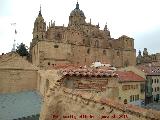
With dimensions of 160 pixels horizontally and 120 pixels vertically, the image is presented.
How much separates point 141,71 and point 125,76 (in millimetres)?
7396

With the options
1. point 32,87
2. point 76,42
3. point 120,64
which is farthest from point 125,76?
point 120,64

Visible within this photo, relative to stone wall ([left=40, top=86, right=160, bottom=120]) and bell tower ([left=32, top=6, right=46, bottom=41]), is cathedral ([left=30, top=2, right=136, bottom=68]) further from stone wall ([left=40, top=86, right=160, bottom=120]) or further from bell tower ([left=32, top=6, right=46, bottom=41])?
stone wall ([left=40, top=86, right=160, bottom=120])

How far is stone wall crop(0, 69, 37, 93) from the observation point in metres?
25.6

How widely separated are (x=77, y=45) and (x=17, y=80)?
3794 centimetres

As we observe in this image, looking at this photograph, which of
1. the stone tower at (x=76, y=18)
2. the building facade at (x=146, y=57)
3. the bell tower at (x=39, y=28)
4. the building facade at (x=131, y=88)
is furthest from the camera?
the building facade at (x=146, y=57)

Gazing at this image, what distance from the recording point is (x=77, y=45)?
208ft

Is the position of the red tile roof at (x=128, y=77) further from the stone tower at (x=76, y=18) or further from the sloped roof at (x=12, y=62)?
the stone tower at (x=76, y=18)

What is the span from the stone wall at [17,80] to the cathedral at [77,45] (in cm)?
2775

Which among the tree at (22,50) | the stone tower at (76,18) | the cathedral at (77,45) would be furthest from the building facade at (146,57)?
the tree at (22,50)

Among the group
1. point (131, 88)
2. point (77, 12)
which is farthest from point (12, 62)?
point (77, 12)

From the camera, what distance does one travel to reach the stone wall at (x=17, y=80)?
2559 cm

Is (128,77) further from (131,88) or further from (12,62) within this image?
(12,62)

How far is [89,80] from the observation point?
727 centimetres

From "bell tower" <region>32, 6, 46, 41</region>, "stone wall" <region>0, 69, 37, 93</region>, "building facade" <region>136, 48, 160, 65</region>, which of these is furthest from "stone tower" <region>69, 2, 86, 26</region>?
"stone wall" <region>0, 69, 37, 93</region>
